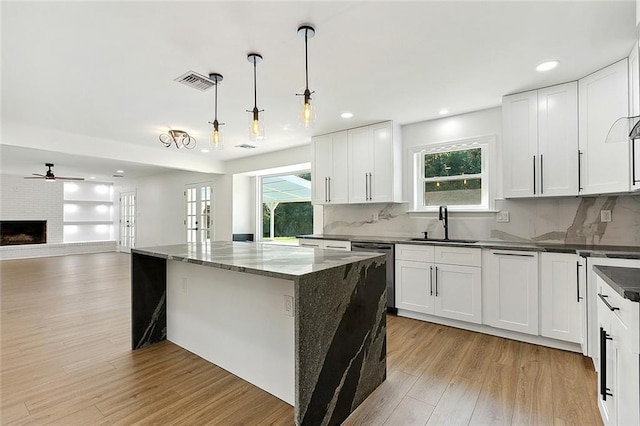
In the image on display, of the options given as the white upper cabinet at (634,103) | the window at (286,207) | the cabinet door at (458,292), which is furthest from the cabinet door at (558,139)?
the window at (286,207)

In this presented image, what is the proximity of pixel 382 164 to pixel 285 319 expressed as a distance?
2743 mm

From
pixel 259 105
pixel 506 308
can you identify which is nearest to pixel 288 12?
pixel 259 105

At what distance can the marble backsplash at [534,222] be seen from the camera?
288 centimetres

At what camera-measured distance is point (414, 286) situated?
352cm

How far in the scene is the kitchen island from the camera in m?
1.63

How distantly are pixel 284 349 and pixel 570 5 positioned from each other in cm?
281

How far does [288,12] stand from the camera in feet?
6.33

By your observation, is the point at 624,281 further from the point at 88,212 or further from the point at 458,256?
the point at 88,212

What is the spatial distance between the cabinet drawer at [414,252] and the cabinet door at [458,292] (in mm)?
150

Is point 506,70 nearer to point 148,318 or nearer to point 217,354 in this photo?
point 217,354

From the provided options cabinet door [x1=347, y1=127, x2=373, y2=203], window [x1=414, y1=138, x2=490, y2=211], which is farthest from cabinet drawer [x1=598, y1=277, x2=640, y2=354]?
cabinet door [x1=347, y1=127, x2=373, y2=203]

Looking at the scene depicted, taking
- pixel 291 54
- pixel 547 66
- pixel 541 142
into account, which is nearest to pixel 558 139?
pixel 541 142

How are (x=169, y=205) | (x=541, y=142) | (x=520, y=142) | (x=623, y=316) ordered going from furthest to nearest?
1. (x=169, y=205)
2. (x=520, y=142)
3. (x=541, y=142)
4. (x=623, y=316)

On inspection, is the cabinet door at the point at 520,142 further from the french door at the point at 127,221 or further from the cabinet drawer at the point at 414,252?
the french door at the point at 127,221
